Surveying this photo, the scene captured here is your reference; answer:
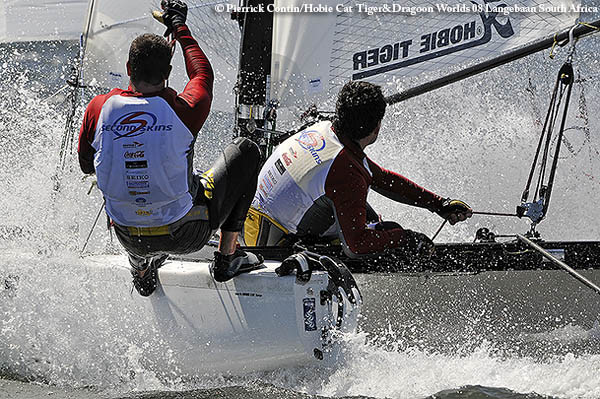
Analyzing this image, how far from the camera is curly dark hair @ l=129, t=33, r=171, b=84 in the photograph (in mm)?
2232

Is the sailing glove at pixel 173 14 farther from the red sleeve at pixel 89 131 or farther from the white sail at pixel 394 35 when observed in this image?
the white sail at pixel 394 35

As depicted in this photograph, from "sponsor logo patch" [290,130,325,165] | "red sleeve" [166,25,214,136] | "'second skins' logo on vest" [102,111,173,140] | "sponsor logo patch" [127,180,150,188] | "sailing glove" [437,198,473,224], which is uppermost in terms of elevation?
"red sleeve" [166,25,214,136]

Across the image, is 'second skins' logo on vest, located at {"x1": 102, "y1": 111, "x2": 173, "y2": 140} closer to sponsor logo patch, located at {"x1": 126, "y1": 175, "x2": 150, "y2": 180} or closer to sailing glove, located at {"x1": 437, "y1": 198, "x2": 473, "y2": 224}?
sponsor logo patch, located at {"x1": 126, "y1": 175, "x2": 150, "y2": 180}

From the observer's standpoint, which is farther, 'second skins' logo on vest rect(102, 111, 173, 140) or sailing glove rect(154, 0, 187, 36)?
sailing glove rect(154, 0, 187, 36)

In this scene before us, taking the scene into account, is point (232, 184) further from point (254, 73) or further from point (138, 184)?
point (254, 73)

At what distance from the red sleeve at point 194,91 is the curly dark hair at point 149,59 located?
0.10 metres

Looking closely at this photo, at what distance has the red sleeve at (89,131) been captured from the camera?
7.59 feet

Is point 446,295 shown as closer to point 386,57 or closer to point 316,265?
point 316,265

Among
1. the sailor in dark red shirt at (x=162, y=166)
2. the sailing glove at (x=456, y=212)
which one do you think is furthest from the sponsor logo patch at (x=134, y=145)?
the sailing glove at (x=456, y=212)

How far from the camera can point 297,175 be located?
9.46 feet

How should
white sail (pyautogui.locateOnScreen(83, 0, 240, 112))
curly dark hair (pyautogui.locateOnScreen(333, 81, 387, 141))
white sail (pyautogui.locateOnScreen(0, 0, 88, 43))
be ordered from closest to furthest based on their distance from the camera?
curly dark hair (pyautogui.locateOnScreen(333, 81, 387, 141)) → white sail (pyautogui.locateOnScreen(83, 0, 240, 112)) → white sail (pyautogui.locateOnScreen(0, 0, 88, 43))

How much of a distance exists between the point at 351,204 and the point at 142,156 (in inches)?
Result: 31.5

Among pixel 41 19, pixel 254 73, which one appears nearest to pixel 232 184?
pixel 254 73

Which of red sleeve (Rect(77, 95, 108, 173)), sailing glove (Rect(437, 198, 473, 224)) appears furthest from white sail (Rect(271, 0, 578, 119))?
red sleeve (Rect(77, 95, 108, 173))
